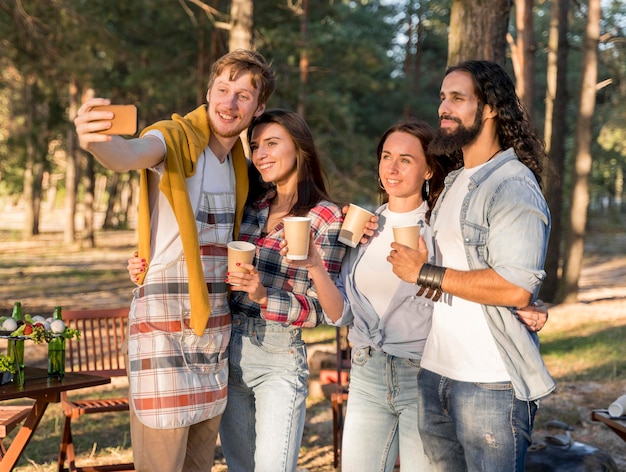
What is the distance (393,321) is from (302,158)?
83 cm

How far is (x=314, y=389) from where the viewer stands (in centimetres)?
798

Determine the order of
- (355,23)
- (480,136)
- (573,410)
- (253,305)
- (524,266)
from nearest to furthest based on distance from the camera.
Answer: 1. (524,266)
2. (480,136)
3. (253,305)
4. (573,410)
5. (355,23)

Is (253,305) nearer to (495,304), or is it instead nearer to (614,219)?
(495,304)

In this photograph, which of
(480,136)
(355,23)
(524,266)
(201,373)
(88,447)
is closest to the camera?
(524,266)

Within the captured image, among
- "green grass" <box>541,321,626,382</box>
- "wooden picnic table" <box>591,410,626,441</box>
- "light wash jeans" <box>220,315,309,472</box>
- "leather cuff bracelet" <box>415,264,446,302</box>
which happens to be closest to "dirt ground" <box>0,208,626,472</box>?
"green grass" <box>541,321,626,382</box>

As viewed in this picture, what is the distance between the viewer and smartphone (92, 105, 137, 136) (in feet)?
7.43

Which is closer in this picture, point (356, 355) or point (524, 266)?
point (524, 266)

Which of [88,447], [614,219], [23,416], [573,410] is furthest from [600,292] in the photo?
[614,219]

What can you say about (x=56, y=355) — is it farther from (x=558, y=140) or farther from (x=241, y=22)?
(x=558, y=140)

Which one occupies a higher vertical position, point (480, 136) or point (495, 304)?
point (480, 136)

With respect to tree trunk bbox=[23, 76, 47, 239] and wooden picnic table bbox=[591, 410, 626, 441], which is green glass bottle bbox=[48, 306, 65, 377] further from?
tree trunk bbox=[23, 76, 47, 239]

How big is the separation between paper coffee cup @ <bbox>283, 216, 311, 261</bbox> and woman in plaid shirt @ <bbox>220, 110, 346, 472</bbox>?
26cm

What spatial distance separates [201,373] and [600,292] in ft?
52.5

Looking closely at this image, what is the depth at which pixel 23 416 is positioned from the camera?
4.57m
